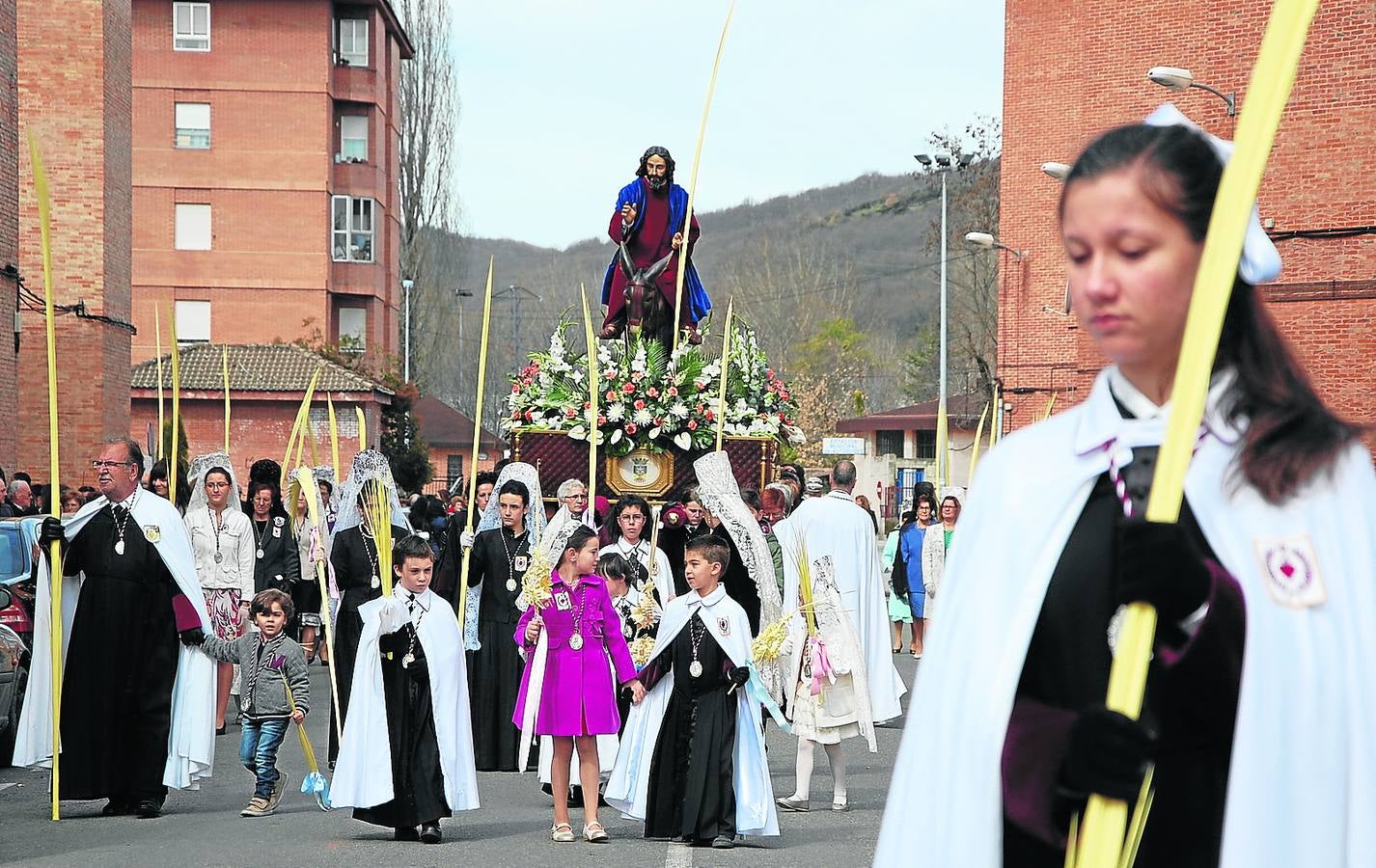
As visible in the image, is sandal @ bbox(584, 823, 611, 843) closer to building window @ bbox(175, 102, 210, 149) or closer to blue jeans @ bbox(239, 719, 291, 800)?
blue jeans @ bbox(239, 719, 291, 800)

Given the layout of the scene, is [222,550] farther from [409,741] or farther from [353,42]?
[353,42]

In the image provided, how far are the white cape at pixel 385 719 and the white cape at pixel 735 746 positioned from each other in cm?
84

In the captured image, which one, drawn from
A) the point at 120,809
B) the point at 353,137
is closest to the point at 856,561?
the point at 120,809

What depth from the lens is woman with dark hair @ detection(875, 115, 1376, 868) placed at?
8.03 ft

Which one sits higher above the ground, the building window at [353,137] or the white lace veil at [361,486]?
the building window at [353,137]

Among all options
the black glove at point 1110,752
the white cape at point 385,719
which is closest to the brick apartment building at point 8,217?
the white cape at point 385,719

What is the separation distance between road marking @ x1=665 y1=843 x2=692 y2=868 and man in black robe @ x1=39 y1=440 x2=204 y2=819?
316 centimetres

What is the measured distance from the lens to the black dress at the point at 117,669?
11.0 meters

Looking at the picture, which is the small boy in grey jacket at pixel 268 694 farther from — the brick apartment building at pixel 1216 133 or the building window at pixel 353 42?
the building window at pixel 353 42

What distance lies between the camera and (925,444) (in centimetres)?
7562

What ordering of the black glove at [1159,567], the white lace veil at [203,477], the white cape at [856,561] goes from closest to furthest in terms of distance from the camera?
the black glove at [1159,567]
the white cape at [856,561]
the white lace veil at [203,477]

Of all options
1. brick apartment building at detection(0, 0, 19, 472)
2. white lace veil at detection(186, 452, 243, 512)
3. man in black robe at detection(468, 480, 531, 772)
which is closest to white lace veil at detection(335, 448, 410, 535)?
man in black robe at detection(468, 480, 531, 772)

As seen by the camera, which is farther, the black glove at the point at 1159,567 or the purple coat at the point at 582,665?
Result: the purple coat at the point at 582,665

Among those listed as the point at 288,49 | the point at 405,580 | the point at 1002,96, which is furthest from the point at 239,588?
the point at 288,49
